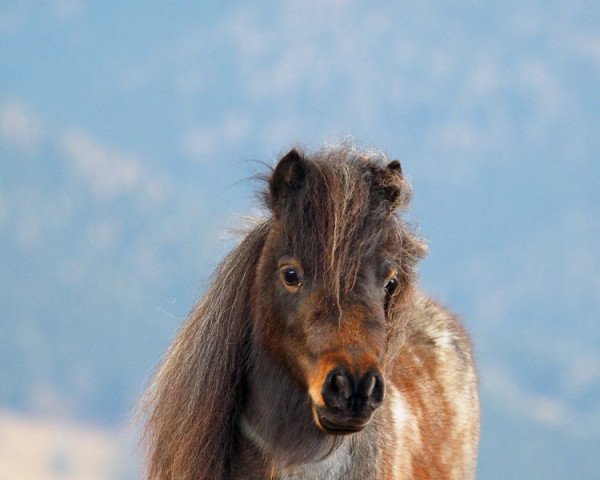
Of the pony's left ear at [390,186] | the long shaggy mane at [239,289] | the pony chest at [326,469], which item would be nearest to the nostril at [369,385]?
the long shaggy mane at [239,289]

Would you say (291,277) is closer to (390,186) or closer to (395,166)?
(390,186)

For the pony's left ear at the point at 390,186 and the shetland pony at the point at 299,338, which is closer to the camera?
the shetland pony at the point at 299,338

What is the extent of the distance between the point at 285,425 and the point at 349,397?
750mm

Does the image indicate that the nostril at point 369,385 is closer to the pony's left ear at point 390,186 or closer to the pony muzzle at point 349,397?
the pony muzzle at point 349,397

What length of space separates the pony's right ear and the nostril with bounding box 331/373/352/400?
3.56 feet

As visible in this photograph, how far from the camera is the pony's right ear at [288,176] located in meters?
5.13

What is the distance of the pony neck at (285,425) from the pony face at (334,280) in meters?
0.09

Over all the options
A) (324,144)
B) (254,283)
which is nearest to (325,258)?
(254,283)

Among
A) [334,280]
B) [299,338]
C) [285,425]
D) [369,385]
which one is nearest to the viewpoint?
[369,385]

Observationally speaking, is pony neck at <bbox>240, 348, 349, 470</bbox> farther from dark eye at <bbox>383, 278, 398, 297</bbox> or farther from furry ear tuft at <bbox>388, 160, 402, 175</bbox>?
furry ear tuft at <bbox>388, 160, 402, 175</bbox>

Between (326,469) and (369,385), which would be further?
(326,469)

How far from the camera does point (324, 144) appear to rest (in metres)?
5.54

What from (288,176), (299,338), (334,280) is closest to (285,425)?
(299,338)

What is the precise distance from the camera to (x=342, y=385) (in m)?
4.51
